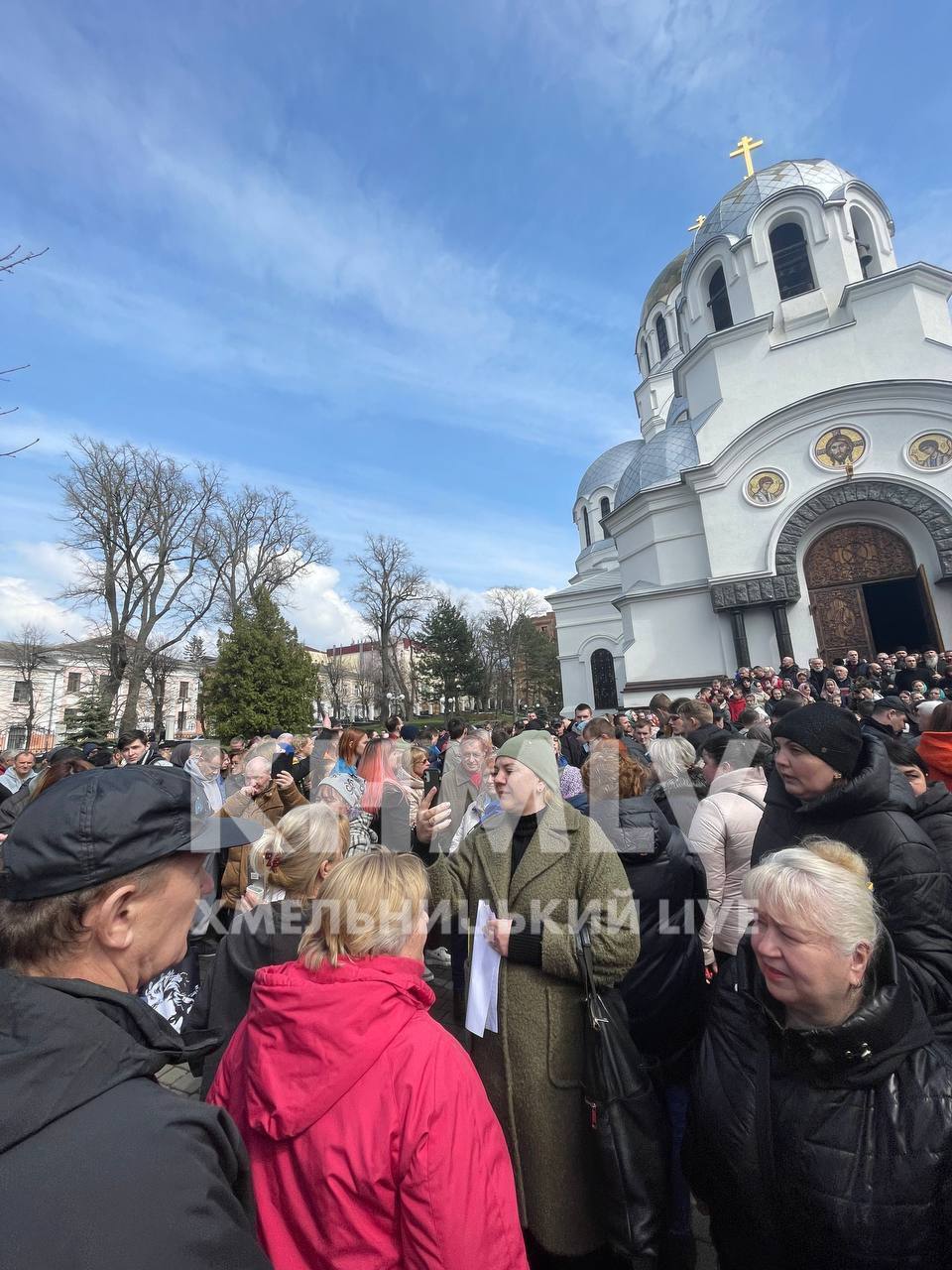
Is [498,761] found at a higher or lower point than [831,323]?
lower

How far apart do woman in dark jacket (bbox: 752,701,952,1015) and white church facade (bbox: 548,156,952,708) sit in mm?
15723

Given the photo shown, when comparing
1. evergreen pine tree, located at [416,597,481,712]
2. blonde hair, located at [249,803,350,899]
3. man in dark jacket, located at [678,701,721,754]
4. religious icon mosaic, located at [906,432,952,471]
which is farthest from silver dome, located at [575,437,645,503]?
blonde hair, located at [249,803,350,899]

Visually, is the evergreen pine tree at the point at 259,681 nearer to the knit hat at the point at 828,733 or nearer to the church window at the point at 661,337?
the knit hat at the point at 828,733

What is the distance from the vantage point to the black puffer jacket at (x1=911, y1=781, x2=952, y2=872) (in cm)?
248

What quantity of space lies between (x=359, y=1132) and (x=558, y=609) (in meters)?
25.4

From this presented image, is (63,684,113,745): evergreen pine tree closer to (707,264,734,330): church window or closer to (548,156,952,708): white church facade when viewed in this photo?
(548,156,952,708): white church facade

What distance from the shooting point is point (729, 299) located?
66.3 ft

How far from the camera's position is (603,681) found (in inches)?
982

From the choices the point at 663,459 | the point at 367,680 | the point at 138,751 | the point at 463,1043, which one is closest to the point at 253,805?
the point at 463,1043

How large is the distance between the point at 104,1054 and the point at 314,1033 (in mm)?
609

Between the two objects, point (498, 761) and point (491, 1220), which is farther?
point (498, 761)

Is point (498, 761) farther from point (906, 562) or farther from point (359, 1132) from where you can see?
point (906, 562)

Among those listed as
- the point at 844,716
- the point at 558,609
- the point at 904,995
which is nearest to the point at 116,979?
the point at 904,995

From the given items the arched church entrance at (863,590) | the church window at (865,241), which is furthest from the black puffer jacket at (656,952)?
the church window at (865,241)
